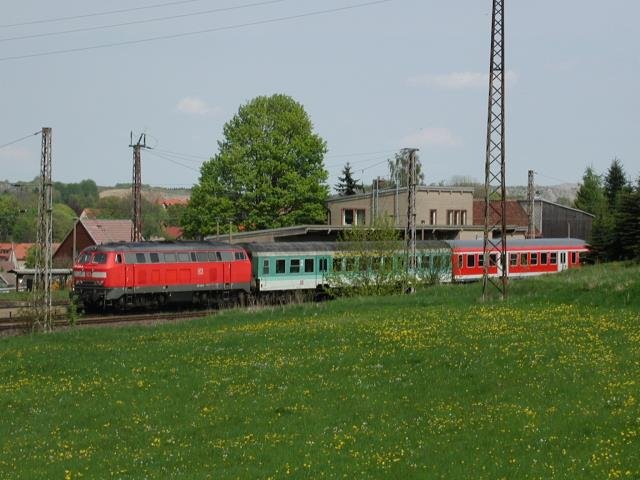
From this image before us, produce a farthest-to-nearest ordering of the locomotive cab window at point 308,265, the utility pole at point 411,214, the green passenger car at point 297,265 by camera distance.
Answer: the locomotive cab window at point 308,265 → the green passenger car at point 297,265 → the utility pole at point 411,214

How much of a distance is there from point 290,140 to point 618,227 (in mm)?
38020

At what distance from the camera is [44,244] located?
3284 cm

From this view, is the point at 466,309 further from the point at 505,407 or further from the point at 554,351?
the point at 505,407

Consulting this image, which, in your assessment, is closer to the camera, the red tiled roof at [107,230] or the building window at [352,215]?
the building window at [352,215]

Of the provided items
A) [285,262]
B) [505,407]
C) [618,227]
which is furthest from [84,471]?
[618,227]

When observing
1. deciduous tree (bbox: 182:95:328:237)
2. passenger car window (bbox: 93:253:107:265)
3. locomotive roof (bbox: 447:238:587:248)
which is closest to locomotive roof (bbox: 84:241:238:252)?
passenger car window (bbox: 93:253:107:265)

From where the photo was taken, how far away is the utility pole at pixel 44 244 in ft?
105

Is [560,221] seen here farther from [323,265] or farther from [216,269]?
[216,269]

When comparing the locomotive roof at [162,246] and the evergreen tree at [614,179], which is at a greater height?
the evergreen tree at [614,179]

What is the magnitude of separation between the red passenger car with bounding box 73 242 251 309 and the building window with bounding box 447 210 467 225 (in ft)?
112

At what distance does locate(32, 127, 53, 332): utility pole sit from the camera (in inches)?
1259

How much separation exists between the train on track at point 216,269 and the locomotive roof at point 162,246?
1.0 inches

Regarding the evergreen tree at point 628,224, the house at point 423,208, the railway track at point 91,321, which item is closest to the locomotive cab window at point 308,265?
the railway track at point 91,321

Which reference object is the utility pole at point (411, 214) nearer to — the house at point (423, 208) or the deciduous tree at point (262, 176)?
the house at point (423, 208)
